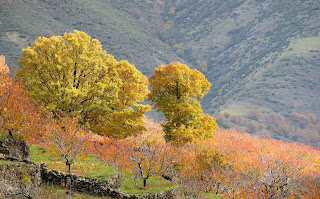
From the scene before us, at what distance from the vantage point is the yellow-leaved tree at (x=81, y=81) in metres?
32.2

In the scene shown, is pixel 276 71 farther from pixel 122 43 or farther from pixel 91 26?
pixel 91 26

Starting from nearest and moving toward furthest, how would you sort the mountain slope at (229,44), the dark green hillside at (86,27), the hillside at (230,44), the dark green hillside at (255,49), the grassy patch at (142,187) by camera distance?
the grassy patch at (142,187) → the dark green hillside at (86,27) → the hillside at (230,44) → the mountain slope at (229,44) → the dark green hillside at (255,49)

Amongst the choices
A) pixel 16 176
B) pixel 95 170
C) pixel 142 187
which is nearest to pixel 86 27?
pixel 95 170

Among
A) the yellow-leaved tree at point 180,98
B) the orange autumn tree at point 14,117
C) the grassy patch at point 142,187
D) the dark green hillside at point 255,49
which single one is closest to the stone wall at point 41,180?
the grassy patch at point 142,187

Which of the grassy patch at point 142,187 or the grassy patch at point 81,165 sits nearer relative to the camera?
the grassy patch at point 142,187

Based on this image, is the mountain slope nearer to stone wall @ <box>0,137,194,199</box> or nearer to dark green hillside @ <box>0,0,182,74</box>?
dark green hillside @ <box>0,0,182,74</box>

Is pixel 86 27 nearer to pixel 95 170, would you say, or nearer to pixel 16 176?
pixel 95 170

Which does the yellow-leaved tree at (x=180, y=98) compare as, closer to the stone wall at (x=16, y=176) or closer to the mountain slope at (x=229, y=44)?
the stone wall at (x=16, y=176)

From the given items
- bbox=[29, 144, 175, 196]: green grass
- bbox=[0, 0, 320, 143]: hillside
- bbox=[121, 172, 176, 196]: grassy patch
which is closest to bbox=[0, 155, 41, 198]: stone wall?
bbox=[29, 144, 175, 196]: green grass

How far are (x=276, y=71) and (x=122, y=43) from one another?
2907 inches

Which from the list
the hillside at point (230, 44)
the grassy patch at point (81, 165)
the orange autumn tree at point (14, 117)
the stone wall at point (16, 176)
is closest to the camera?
the stone wall at point (16, 176)

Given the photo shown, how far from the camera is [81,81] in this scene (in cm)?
3506

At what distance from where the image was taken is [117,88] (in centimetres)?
3419

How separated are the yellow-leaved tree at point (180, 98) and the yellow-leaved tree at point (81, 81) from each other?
10.2 ft
